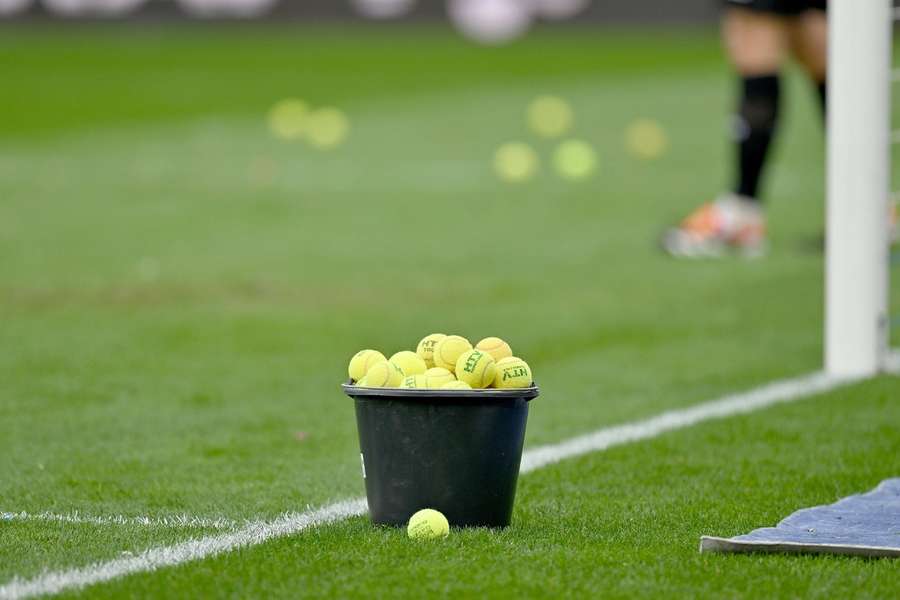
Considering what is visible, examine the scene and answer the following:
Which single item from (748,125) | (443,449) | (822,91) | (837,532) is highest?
(822,91)

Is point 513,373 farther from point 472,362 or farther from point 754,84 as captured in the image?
point 754,84

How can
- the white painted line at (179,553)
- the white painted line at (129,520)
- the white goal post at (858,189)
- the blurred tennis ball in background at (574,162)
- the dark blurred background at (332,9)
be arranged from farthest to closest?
the dark blurred background at (332,9) < the blurred tennis ball in background at (574,162) < the white goal post at (858,189) < the white painted line at (129,520) < the white painted line at (179,553)

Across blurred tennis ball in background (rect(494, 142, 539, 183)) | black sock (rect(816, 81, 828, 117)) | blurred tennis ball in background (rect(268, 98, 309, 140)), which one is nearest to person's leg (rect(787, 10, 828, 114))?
black sock (rect(816, 81, 828, 117))

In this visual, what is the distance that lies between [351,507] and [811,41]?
19.0 ft

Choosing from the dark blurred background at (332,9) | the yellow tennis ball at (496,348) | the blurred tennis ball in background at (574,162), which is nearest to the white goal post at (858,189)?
the yellow tennis ball at (496,348)

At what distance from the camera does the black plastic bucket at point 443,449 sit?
159 inches

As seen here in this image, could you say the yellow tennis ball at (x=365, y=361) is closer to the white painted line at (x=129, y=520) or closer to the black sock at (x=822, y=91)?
the white painted line at (x=129, y=520)

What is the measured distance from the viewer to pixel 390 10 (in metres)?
27.5

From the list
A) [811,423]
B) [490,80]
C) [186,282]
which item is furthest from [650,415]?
[490,80]

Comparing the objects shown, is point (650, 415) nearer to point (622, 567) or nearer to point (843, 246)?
point (843, 246)

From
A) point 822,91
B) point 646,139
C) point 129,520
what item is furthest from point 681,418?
point 646,139

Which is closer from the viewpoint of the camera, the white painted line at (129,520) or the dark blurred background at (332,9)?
the white painted line at (129,520)

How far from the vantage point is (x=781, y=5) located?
9211 millimetres

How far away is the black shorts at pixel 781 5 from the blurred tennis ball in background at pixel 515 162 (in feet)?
15.7
